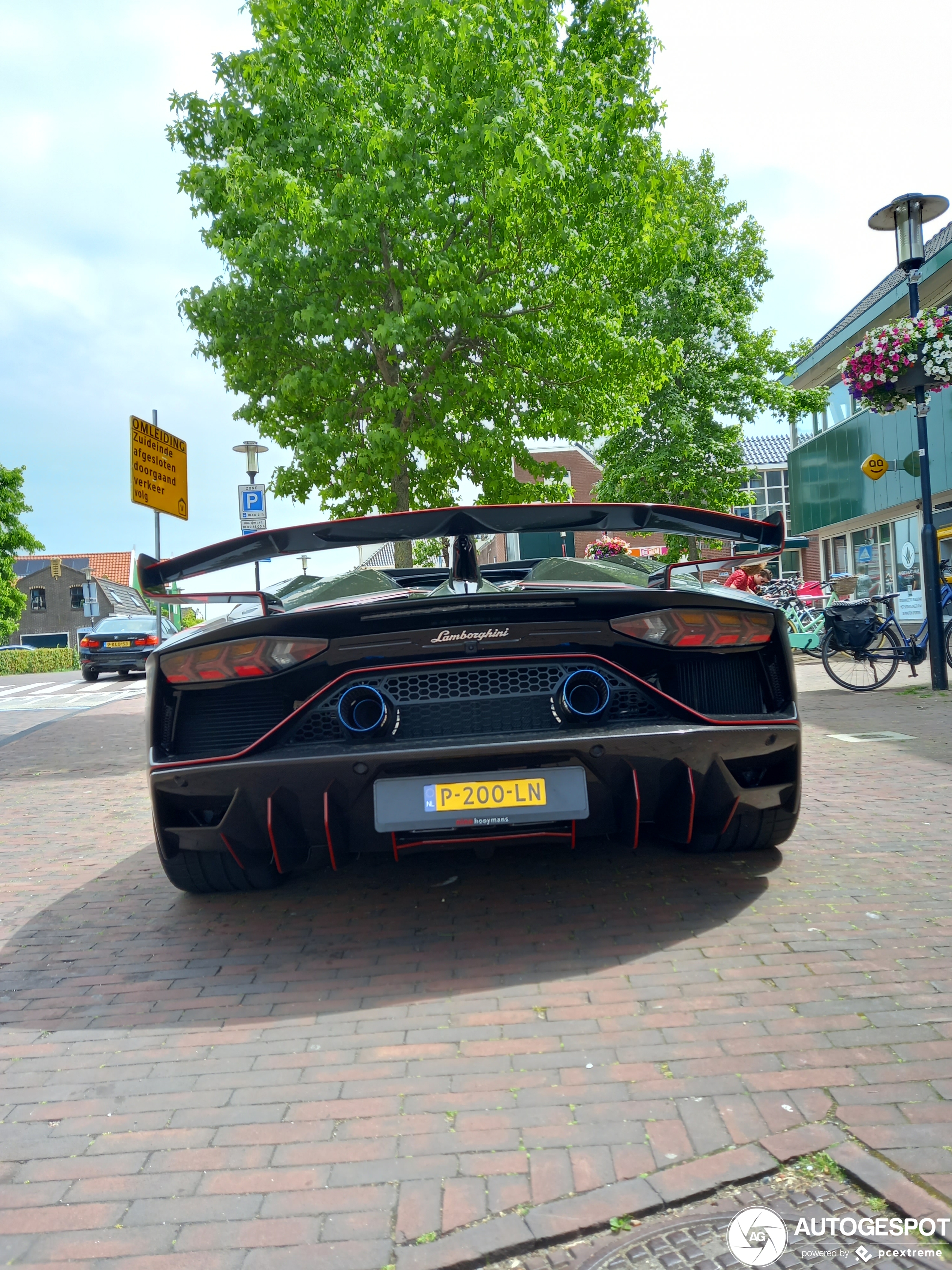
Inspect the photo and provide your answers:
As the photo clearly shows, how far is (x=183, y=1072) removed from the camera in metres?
2.54

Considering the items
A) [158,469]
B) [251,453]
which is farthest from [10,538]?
[158,469]

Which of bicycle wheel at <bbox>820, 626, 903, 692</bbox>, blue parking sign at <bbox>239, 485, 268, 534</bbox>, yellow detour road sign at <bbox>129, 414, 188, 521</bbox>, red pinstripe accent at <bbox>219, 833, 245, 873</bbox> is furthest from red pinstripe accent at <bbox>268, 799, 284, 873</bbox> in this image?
blue parking sign at <bbox>239, 485, 268, 534</bbox>

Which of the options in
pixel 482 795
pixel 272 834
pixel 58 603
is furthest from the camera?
pixel 58 603

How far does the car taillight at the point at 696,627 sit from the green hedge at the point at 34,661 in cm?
4218

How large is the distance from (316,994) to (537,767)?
96 centimetres

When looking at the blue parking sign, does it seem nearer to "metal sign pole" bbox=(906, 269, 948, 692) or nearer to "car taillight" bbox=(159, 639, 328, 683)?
"metal sign pole" bbox=(906, 269, 948, 692)

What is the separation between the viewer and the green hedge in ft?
140

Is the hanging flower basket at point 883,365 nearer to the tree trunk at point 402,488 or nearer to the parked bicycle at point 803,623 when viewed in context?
the parked bicycle at point 803,623

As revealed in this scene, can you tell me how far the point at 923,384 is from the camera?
10.9 meters

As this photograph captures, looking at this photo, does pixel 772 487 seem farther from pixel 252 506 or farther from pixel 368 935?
pixel 368 935

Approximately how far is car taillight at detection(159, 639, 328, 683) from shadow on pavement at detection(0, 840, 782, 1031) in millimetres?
959

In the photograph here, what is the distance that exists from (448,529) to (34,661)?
44.1 metres

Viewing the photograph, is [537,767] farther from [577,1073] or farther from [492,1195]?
[492,1195]

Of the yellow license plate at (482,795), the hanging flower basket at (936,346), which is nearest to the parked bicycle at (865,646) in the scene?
the hanging flower basket at (936,346)
